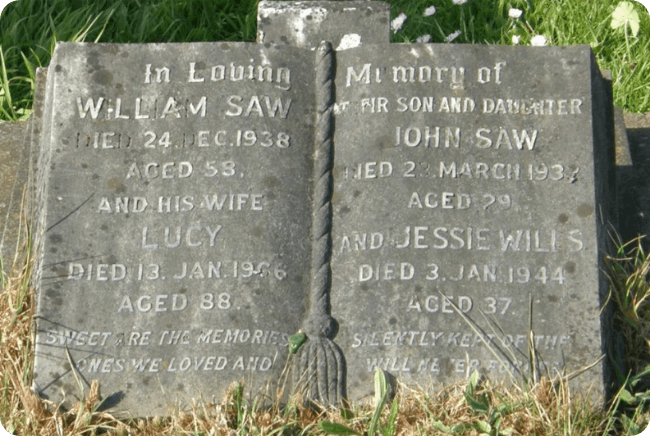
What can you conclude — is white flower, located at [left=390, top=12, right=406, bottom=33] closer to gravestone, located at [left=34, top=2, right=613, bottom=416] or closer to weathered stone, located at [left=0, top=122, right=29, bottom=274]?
Answer: gravestone, located at [left=34, top=2, right=613, bottom=416]

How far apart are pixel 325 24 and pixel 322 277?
0.94 metres

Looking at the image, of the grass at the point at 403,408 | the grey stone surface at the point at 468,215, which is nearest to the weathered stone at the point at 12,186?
the grass at the point at 403,408

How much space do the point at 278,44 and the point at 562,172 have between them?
1.09 m

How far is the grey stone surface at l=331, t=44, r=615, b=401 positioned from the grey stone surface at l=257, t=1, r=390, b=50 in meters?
0.13

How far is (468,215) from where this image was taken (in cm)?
375

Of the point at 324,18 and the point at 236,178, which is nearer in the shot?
the point at 236,178

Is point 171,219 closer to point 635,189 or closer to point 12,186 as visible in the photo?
point 12,186

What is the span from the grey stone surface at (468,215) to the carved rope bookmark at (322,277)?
0.04 metres

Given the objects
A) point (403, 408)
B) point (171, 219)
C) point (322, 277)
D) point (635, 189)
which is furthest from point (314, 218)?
point (635, 189)

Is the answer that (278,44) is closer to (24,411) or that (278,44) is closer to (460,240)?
(460,240)

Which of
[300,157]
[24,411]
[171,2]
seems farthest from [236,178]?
[171,2]

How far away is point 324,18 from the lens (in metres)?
4.04

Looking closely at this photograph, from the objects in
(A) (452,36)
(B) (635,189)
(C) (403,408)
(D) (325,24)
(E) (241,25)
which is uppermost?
(E) (241,25)

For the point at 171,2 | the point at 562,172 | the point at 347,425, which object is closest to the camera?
the point at 347,425
